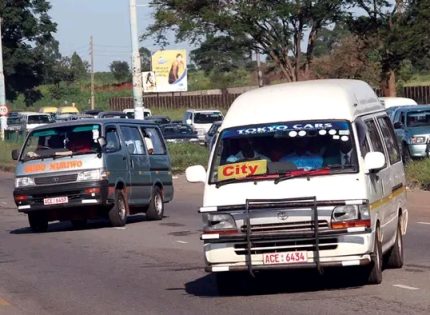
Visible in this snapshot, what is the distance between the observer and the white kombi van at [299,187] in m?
11.7

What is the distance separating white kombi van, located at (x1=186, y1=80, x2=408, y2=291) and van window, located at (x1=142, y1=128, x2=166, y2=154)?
32.7 feet

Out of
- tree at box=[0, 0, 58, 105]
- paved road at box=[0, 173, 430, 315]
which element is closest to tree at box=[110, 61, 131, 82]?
tree at box=[0, 0, 58, 105]

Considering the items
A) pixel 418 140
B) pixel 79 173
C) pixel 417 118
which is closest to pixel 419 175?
pixel 418 140

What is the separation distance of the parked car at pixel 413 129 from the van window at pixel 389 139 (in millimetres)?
→ 14869

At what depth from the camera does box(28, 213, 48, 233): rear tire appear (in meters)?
21.9

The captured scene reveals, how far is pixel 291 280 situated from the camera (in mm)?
13430

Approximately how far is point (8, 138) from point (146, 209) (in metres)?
37.5

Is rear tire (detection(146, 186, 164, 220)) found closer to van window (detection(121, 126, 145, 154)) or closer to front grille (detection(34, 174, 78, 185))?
van window (detection(121, 126, 145, 154))

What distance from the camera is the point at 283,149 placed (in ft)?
41.9

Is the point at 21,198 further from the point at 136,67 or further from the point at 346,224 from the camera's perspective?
the point at 136,67

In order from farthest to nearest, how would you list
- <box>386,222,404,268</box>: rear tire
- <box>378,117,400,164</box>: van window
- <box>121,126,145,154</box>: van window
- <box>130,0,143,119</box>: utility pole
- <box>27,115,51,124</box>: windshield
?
<box>27,115,51,124</box>: windshield → <box>130,0,143,119</box>: utility pole → <box>121,126,145,154</box>: van window → <box>378,117,400,164</box>: van window → <box>386,222,404,268</box>: rear tire

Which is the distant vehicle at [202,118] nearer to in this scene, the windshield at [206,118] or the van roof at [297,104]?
the windshield at [206,118]

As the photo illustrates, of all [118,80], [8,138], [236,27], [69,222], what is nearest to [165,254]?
[69,222]

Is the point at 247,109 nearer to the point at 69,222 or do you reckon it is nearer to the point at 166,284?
the point at 166,284
